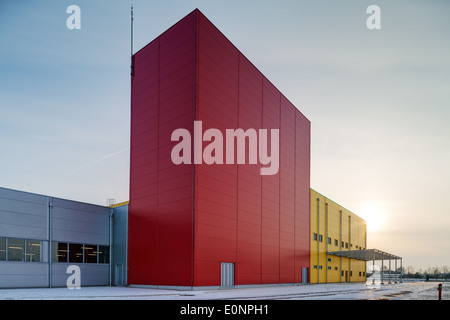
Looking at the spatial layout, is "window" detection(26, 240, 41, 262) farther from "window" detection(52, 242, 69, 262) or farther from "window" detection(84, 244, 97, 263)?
"window" detection(84, 244, 97, 263)

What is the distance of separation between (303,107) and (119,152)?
81.4ft

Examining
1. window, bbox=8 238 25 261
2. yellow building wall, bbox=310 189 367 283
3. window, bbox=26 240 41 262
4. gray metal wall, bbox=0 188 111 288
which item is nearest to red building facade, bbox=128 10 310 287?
gray metal wall, bbox=0 188 111 288

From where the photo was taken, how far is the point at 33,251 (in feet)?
90.8

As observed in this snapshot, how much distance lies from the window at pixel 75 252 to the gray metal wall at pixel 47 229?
1.09ft

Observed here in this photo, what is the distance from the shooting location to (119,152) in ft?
120

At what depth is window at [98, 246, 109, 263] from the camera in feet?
108

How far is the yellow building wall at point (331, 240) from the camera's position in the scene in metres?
49.0

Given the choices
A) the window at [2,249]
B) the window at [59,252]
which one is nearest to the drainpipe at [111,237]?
the window at [59,252]

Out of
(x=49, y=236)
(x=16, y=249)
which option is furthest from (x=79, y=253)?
(x=16, y=249)

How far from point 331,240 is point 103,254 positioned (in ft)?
110

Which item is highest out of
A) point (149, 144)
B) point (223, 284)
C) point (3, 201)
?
point (149, 144)

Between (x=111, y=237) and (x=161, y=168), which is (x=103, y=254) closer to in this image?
(x=111, y=237)

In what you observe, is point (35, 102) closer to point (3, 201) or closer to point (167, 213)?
point (3, 201)
